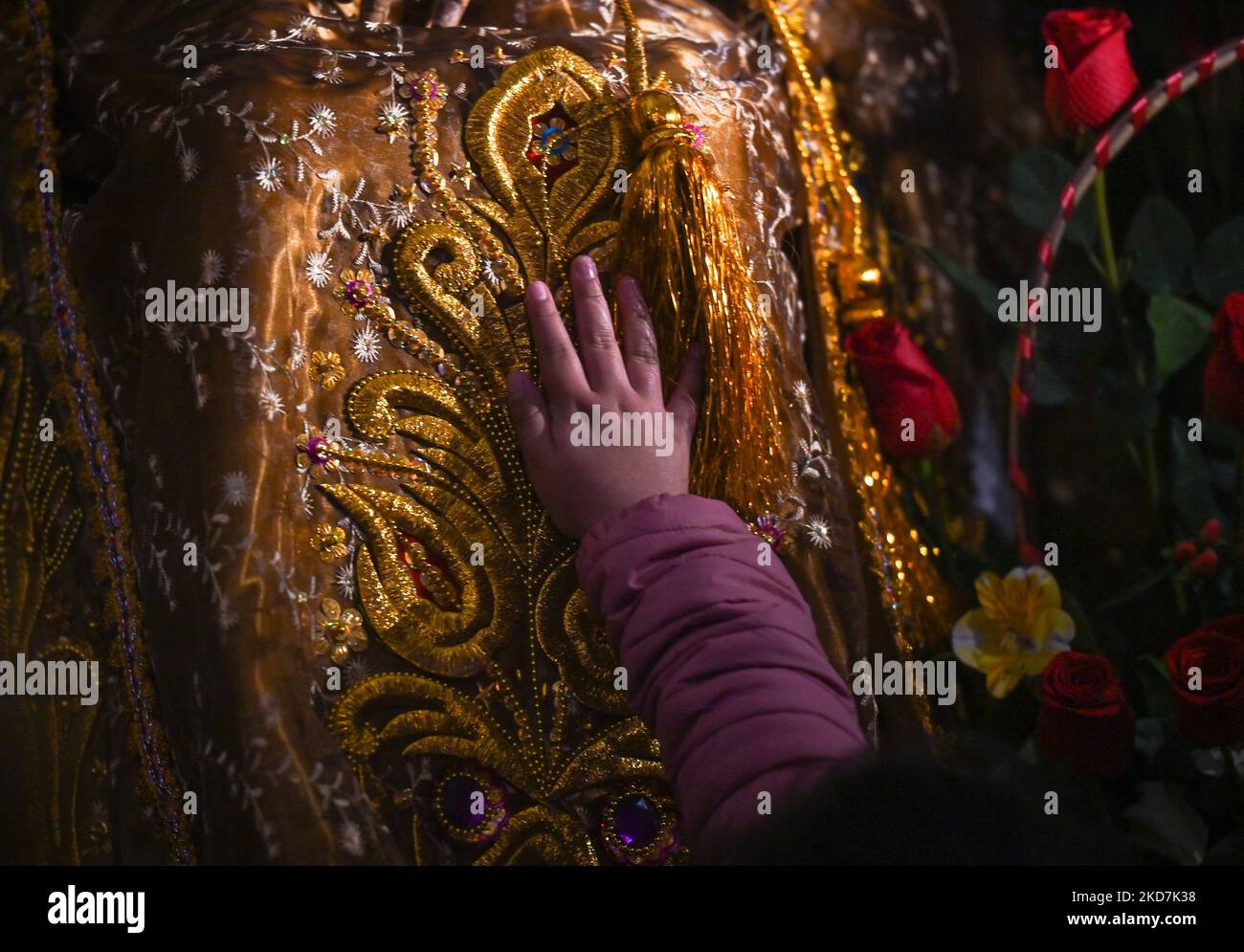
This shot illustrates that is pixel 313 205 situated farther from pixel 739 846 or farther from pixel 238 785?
pixel 739 846

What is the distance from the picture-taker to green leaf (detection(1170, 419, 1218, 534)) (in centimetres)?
114

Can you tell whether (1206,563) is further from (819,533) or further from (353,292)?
(353,292)

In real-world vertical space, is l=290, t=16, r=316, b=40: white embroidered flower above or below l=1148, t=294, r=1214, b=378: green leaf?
above

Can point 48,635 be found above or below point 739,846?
above

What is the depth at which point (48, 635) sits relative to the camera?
92cm

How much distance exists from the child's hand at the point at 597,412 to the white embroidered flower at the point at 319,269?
145 millimetres

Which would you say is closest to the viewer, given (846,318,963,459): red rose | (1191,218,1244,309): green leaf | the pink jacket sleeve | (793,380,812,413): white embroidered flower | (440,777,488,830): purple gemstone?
the pink jacket sleeve

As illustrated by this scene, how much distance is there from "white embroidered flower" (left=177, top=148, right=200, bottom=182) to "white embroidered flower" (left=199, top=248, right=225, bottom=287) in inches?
2.3

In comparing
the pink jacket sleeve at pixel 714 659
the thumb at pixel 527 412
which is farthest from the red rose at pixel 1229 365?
the thumb at pixel 527 412

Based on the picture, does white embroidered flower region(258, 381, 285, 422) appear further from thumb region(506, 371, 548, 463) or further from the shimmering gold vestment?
thumb region(506, 371, 548, 463)

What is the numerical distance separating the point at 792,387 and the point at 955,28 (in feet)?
1.73

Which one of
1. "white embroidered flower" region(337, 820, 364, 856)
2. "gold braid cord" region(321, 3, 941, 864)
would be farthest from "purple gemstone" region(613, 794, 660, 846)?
"white embroidered flower" region(337, 820, 364, 856)

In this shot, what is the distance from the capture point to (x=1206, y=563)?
1.09 m
